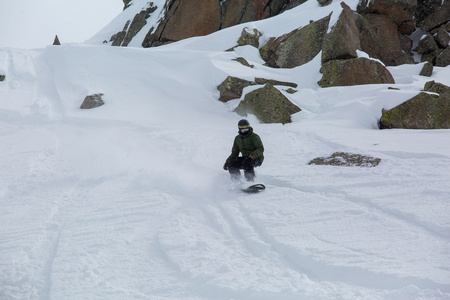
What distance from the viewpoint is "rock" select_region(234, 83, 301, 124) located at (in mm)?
14133

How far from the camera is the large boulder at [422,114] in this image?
12.0m

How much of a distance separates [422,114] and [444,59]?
46.2 ft

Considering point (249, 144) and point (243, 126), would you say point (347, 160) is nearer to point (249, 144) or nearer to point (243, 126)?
point (249, 144)

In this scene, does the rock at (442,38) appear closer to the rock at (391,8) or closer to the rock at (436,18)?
the rock at (436,18)

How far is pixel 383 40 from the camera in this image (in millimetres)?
22328

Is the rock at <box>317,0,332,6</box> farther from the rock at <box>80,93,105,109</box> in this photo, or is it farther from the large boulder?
the rock at <box>80,93,105,109</box>

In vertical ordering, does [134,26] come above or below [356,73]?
above

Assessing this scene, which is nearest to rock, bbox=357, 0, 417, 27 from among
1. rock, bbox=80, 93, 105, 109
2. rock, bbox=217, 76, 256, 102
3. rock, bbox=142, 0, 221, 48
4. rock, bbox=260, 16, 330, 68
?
rock, bbox=260, 16, 330, 68

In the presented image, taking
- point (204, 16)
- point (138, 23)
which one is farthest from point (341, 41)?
point (138, 23)

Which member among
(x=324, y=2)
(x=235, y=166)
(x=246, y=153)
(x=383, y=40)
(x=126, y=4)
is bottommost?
(x=235, y=166)

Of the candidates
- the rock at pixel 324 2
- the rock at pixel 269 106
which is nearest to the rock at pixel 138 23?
the rock at pixel 324 2

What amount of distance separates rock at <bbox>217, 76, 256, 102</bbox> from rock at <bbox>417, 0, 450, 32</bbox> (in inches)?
640

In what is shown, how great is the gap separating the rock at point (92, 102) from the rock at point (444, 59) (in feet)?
69.1

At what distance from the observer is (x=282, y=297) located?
350cm
